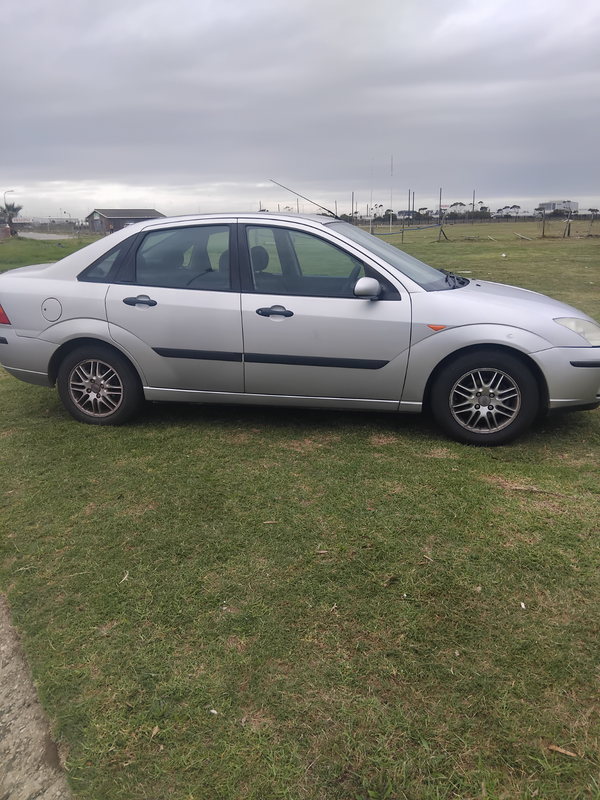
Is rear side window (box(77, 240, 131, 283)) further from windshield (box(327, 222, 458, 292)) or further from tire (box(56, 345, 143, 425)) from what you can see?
windshield (box(327, 222, 458, 292))

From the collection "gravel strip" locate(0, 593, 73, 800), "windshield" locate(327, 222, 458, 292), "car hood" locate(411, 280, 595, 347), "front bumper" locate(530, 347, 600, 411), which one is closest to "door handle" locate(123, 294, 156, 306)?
"windshield" locate(327, 222, 458, 292)

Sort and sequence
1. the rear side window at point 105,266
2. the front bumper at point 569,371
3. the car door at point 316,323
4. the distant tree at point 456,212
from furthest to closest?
the distant tree at point 456,212 < the rear side window at point 105,266 < the car door at point 316,323 < the front bumper at point 569,371

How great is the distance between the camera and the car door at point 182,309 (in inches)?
174

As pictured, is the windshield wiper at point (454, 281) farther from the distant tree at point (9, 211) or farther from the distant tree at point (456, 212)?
the distant tree at point (9, 211)

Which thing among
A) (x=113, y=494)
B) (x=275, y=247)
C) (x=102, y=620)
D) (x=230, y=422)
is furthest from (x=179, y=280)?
(x=102, y=620)

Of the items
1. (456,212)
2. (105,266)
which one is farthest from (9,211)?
(105,266)

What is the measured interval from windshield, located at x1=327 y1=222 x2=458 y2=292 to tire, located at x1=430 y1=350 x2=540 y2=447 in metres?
0.67

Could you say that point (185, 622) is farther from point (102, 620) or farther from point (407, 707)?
point (407, 707)

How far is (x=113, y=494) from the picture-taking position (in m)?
3.68

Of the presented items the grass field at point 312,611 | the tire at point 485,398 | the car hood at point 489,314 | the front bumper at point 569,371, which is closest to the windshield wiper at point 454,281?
the car hood at point 489,314

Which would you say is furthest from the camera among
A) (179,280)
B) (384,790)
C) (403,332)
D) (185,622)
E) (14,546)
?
(179,280)

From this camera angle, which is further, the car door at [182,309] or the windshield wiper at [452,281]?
the windshield wiper at [452,281]

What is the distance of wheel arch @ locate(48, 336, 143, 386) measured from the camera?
15.3 feet

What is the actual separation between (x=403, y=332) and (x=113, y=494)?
7.37 feet
